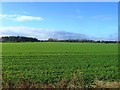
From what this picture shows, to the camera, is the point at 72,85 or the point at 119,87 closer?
the point at 72,85

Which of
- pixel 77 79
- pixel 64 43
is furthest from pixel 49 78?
pixel 64 43

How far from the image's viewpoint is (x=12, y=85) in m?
6.90

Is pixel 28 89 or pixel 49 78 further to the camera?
pixel 49 78

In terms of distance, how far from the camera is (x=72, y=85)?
22.8ft

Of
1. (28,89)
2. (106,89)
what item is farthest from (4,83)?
(106,89)

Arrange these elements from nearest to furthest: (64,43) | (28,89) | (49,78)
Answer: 1. (28,89)
2. (49,78)
3. (64,43)

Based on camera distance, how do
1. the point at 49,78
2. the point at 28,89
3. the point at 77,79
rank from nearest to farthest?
the point at 28,89 < the point at 77,79 < the point at 49,78

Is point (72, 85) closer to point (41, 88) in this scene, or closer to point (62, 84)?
point (62, 84)

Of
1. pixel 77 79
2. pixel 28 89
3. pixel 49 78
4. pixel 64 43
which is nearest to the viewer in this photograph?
pixel 28 89

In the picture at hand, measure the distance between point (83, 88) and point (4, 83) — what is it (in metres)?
1.73

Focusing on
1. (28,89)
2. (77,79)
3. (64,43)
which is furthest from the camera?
(64,43)

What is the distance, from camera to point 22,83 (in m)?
6.89

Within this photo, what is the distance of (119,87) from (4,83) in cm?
264

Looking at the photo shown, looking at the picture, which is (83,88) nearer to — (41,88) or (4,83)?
(41,88)
